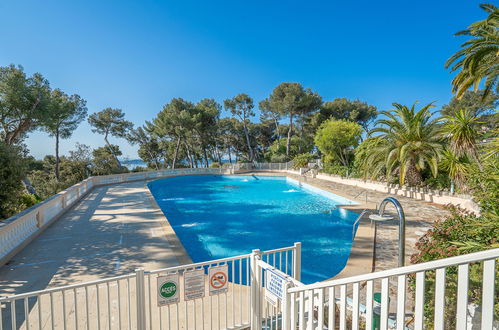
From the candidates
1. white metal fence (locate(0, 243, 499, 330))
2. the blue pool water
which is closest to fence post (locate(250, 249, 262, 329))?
white metal fence (locate(0, 243, 499, 330))

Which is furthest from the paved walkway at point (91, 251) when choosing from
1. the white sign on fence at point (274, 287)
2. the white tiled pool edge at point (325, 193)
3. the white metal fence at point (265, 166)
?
the white metal fence at point (265, 166)

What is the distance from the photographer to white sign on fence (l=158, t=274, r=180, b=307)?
2.47 metres

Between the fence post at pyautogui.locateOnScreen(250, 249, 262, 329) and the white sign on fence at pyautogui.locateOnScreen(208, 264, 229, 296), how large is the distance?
12.1 inches

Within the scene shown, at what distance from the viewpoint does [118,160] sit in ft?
89.5

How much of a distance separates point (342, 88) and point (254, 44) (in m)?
16.8

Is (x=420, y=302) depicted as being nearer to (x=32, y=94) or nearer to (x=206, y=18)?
(x=32, y=94)

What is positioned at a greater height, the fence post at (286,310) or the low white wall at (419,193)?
the fence post at (286,310)

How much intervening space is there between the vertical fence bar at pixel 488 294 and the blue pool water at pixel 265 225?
4640 millimetres

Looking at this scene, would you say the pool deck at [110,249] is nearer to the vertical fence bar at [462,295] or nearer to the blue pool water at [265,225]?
the blue pool water at [265,225]

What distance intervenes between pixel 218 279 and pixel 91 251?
388 centimetres

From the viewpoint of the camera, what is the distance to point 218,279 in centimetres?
282

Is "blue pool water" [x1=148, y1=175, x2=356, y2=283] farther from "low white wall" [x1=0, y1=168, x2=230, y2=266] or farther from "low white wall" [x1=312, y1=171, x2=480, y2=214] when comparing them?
"low white wall" [x1=0, y1=168, x2=230, y2=266]

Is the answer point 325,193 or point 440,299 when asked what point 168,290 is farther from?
point 325,193

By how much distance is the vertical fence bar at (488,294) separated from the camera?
1002mm
